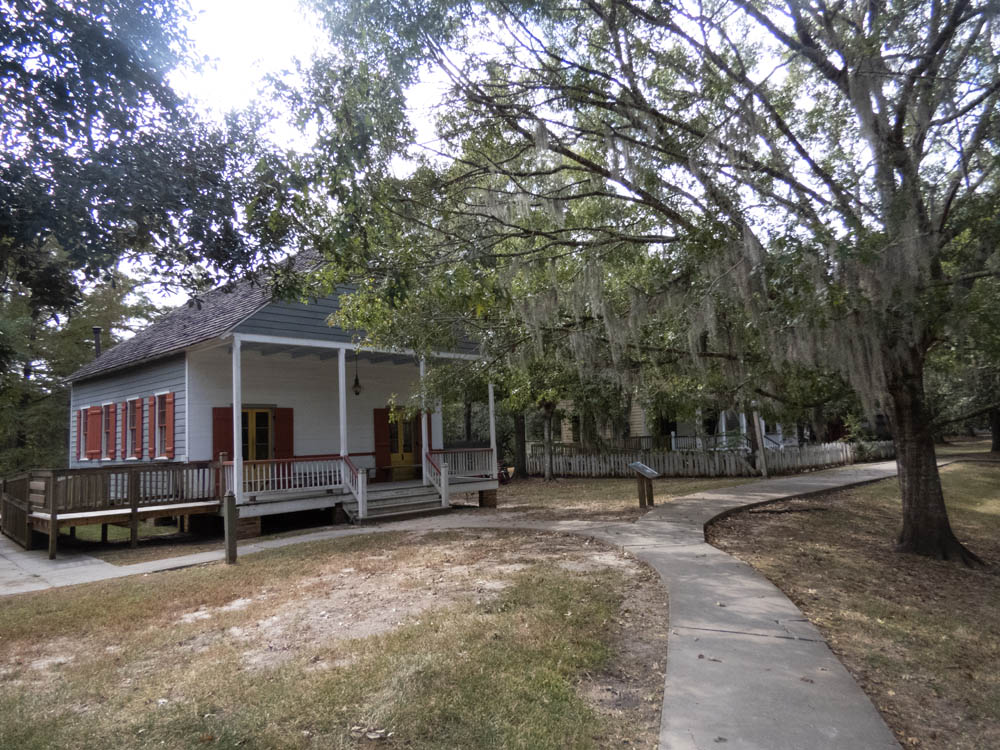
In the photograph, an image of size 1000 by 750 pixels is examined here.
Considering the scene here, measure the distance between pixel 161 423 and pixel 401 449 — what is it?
209 inches

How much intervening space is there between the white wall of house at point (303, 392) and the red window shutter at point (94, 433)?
5.57m

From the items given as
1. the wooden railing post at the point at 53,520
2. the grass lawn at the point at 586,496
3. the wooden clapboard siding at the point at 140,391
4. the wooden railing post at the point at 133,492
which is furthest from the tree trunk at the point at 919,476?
the wooden railing post at the point at 53,520

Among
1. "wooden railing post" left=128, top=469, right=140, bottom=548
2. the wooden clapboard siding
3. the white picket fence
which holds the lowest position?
the white picket fence

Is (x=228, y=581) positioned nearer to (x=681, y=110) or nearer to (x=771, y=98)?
(x=681, y=110)

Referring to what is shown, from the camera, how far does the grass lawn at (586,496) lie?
1199 centimetres

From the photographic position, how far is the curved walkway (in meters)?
3.23

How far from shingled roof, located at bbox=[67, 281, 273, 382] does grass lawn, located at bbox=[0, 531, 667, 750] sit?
5.36 meters

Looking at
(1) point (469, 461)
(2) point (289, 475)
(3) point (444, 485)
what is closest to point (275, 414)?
(2) point (289, 475)

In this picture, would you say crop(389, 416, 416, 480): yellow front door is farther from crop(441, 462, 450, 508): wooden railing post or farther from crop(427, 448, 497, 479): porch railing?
crop(441, 462, 450, 508): wooden railing post

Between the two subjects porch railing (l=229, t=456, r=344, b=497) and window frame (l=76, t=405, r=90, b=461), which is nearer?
porch railing (l=229, t=456, r=344, b=497)

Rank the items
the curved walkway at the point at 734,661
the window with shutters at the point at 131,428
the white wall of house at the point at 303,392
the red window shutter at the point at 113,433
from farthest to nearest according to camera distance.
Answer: the red window shutter at the point at 113,433 < the window with shutters at the point at 131,428 < the white wall of house at the point at 303,392 < the curved walkway at the point at 734,661

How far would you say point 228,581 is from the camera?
735 cm

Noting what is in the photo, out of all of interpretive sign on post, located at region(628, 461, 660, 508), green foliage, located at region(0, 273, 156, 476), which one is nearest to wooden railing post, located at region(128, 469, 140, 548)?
interpretive sign on post, located at region(628, 461, 660, 508)

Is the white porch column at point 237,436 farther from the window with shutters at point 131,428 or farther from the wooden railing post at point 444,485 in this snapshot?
the window with shutters at point 131,428
